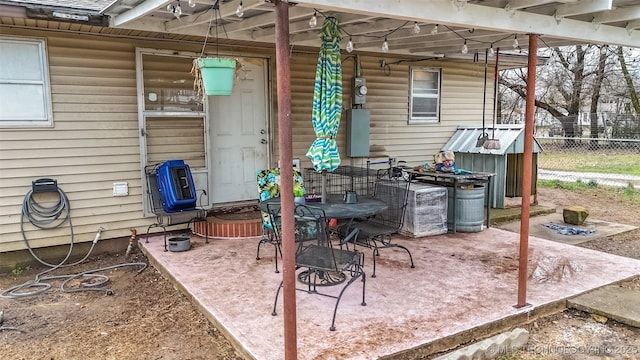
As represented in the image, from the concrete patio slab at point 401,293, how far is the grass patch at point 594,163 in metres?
7.77

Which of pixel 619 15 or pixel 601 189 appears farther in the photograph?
pixel 601 189

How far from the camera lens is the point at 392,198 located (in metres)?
5.36

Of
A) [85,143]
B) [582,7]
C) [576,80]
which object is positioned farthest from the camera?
[576,80]

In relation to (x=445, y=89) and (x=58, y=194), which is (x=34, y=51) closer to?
(x=58, y=194)

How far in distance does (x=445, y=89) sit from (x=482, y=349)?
5631 millimetres

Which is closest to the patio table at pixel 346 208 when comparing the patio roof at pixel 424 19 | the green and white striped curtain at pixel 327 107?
the green and white striped curtain at pixel 327 107

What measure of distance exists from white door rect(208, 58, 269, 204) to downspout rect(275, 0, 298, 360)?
3391mm

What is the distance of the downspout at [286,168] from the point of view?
94.5 inches

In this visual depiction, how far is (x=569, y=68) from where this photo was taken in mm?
17969

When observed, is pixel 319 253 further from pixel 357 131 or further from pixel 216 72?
pixel 357 131

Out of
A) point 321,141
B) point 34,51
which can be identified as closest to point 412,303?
point 321,141

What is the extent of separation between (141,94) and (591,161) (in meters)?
11.8

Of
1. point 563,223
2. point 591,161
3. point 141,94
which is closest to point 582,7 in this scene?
point 563,223

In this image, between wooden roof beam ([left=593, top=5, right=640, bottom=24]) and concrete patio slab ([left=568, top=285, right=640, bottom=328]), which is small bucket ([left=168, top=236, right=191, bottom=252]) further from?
wooden roof beam ([left=593, top=5, right=640, bottom=24])
